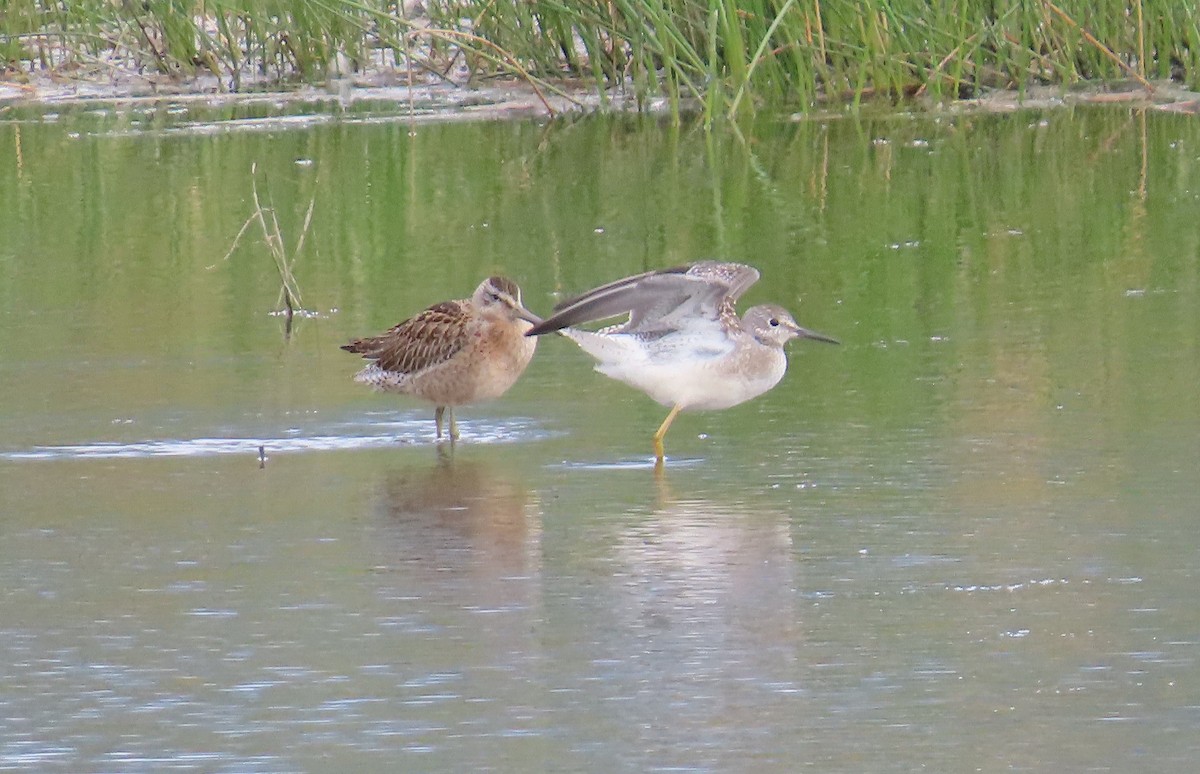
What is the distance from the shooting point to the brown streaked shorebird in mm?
6762

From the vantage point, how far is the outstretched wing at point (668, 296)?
642cm

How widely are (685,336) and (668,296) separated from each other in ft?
0.44

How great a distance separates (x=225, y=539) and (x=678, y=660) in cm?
147

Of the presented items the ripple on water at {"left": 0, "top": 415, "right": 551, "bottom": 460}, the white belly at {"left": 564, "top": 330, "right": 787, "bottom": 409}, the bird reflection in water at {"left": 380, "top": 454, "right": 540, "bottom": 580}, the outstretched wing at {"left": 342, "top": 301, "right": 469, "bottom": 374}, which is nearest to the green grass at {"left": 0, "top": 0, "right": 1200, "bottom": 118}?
the outstretched wing at {"left": 342, "top": 301, "right": 469, "bottom": 374}

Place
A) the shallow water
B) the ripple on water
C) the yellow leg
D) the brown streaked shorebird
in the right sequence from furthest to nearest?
the brown streaked shorebird
the ripple on water
the yellow leg
the shallow water

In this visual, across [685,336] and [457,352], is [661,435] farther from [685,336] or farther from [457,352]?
[457,352]

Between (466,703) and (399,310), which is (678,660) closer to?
(466,703)

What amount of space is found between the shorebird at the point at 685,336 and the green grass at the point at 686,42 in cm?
671

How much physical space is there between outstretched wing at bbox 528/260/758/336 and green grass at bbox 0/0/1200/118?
6716 mm

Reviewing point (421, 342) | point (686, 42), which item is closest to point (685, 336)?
point (421, 342)

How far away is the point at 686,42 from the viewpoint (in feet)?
45.3

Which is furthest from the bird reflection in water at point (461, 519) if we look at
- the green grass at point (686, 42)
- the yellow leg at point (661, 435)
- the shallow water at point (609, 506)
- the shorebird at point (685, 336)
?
the green grass at point (686, 42)

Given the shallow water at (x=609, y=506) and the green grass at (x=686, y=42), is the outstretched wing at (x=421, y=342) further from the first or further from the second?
the green grass at (x=686, y=42)

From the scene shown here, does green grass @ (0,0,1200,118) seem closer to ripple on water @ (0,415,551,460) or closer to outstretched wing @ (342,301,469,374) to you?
outstretched wing @ (342,301,469,374)
